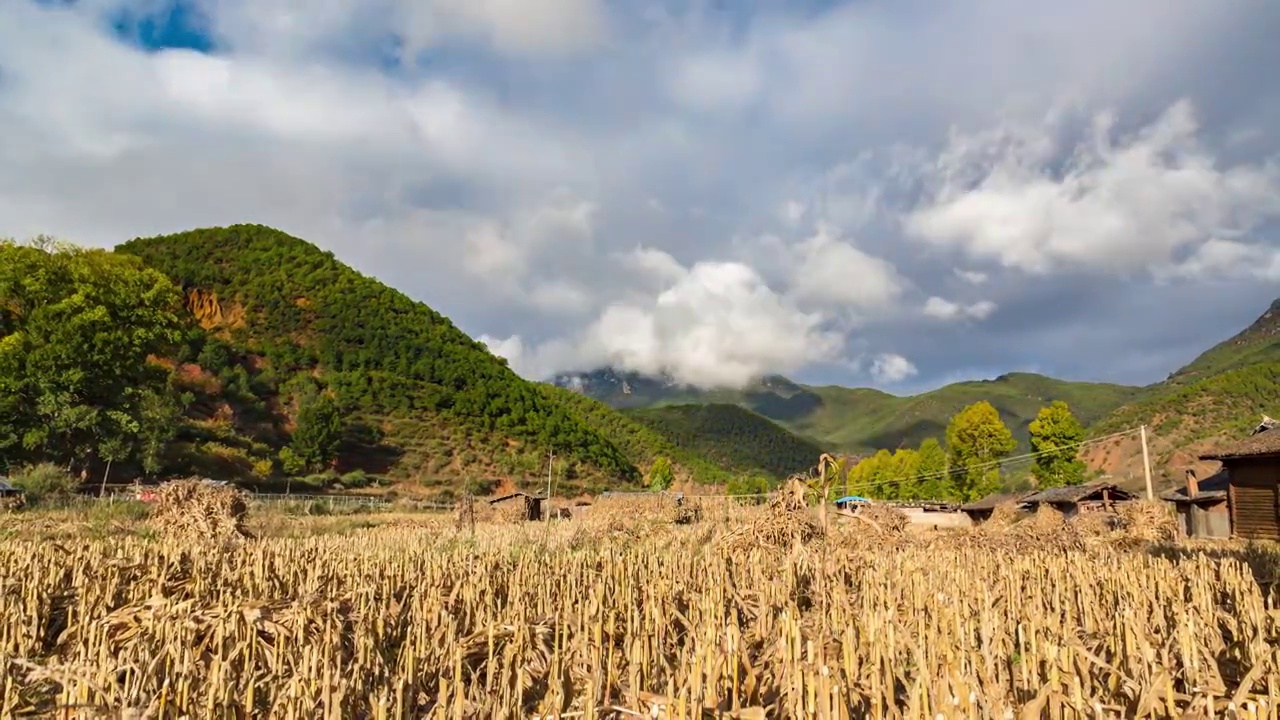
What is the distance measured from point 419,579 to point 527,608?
1.75 m

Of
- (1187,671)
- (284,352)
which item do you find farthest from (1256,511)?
(284,352)

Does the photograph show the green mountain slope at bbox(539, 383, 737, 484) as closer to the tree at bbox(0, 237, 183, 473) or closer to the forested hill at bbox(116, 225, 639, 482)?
the forested hill at bbox(116, 225, 639, 482)

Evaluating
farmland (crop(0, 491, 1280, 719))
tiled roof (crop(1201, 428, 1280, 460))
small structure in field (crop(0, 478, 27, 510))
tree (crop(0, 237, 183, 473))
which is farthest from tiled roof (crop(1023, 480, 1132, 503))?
tree (crop(0, 237, 183, 473))

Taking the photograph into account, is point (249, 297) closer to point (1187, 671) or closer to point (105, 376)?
point (105, 376)

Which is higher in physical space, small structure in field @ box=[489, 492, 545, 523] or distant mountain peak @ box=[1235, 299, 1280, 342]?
distant mountain peak @ box=[1235, 299, 1280, 342]

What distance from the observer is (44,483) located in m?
26.2

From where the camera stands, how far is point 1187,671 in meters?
4.00

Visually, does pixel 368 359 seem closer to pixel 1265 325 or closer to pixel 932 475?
pixel 932 475

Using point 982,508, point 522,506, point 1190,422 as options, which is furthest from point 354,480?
point 1190,422

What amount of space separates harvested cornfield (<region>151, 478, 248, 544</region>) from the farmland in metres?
5.21

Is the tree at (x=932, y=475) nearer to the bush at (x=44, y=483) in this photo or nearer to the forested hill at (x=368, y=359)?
the forested hill at (x=368, y=359)

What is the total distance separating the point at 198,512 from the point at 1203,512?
38250 millimetres

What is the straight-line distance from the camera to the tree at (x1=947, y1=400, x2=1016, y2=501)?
61031 mm

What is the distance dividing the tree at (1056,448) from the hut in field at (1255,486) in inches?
1112
